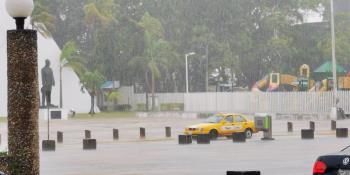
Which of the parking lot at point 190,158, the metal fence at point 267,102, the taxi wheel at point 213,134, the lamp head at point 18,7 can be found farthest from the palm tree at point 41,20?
the lamp head at point 18,7

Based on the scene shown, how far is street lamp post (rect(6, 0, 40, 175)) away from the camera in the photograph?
43.2ft

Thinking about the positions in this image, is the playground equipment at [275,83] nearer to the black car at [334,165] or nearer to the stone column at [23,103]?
the stone column at [23,103]

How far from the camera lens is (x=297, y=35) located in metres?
93.6

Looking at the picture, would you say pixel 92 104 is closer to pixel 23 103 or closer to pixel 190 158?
pixel 190 158

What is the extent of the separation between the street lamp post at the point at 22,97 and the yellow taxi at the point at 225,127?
864 inches

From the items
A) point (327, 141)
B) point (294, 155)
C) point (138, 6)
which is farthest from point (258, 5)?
point (294, 155)

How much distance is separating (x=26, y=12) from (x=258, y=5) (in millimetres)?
83229

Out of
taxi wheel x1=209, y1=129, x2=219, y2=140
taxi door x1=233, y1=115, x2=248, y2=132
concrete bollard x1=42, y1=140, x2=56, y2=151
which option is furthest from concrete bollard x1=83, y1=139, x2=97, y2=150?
taxi door x1=233, y1=115, x2=248, y2=132

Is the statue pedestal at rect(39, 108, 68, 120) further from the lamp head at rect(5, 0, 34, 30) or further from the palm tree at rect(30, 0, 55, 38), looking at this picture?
the lamp head at rect(5, 0, 34, 30)

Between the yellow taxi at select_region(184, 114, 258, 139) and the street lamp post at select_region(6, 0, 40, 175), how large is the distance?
21.9 meters

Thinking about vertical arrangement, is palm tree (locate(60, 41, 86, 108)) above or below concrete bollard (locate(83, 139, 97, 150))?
above

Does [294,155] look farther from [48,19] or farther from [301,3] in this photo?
[301,3]

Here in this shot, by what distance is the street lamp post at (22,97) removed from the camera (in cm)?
1316

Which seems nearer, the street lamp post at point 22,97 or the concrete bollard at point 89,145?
the street lamp post at point 22,97
